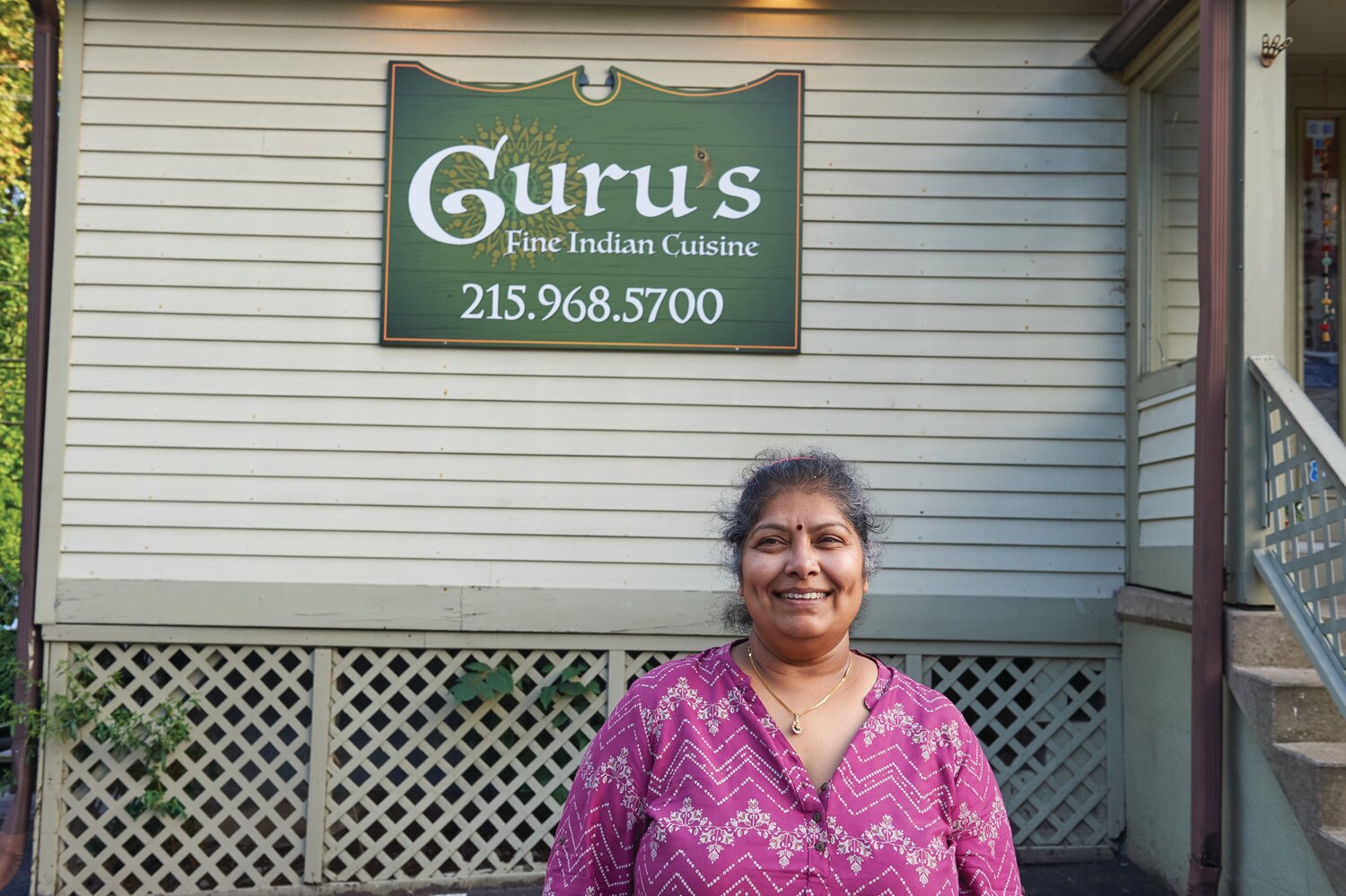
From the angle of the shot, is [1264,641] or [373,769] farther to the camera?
A: [373,769]

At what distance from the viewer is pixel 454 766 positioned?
5.54m

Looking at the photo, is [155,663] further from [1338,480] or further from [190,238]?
[1338,480]

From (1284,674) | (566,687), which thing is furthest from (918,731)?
(566,687)

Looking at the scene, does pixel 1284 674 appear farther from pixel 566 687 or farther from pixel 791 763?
pixel 566 687

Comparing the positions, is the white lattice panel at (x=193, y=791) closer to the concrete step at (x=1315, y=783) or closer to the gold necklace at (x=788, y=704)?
the gold necklace at (x=788, y=704)

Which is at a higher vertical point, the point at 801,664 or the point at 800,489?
the point at 800,489

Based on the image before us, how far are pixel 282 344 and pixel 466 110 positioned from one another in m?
1.38

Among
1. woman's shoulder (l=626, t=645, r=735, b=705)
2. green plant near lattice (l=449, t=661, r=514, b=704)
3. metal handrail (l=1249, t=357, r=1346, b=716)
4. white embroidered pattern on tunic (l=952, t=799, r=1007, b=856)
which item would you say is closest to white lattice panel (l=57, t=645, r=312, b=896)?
green plant near lattice (l=449, t=661, r=514, b=704)

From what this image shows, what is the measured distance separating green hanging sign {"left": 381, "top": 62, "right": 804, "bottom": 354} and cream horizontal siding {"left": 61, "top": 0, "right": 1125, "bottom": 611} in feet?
0.37

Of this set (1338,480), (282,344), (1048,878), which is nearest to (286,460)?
(282,344)

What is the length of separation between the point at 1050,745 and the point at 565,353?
9.43ft

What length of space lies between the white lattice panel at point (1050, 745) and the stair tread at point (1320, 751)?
151 cm

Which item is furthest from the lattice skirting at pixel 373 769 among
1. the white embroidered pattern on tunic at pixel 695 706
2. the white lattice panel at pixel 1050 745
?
the white embroidered pattern on tunic at pixel 695 706

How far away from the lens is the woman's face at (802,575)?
2250mm
